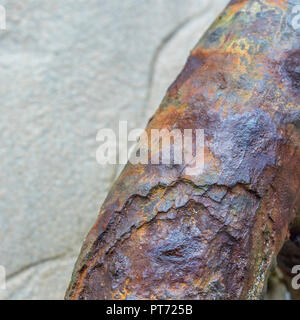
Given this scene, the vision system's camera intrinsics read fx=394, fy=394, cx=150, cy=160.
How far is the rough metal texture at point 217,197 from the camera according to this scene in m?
0.48

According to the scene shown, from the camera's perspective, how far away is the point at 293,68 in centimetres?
59

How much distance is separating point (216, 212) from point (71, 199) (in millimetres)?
449

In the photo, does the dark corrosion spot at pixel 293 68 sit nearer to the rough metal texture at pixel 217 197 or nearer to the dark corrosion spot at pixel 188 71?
the rough metal texture at pixel 217 197

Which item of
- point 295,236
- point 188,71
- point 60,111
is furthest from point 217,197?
point 60,111

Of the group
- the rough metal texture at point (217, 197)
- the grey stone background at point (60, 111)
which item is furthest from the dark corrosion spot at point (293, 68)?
the grey stone background at point (60, 111)

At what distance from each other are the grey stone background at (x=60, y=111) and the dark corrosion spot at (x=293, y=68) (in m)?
0.44

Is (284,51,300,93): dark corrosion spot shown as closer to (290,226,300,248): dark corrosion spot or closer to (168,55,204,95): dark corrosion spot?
(168,55,204,95): dark corrosion spot

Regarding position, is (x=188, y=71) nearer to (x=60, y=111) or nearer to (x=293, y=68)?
(x=293, y=68)

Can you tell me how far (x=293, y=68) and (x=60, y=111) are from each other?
51cm

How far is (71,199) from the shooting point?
869 mm

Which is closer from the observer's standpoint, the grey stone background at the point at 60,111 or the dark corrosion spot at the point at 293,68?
the dark corrosion spot at the point at 293,68
